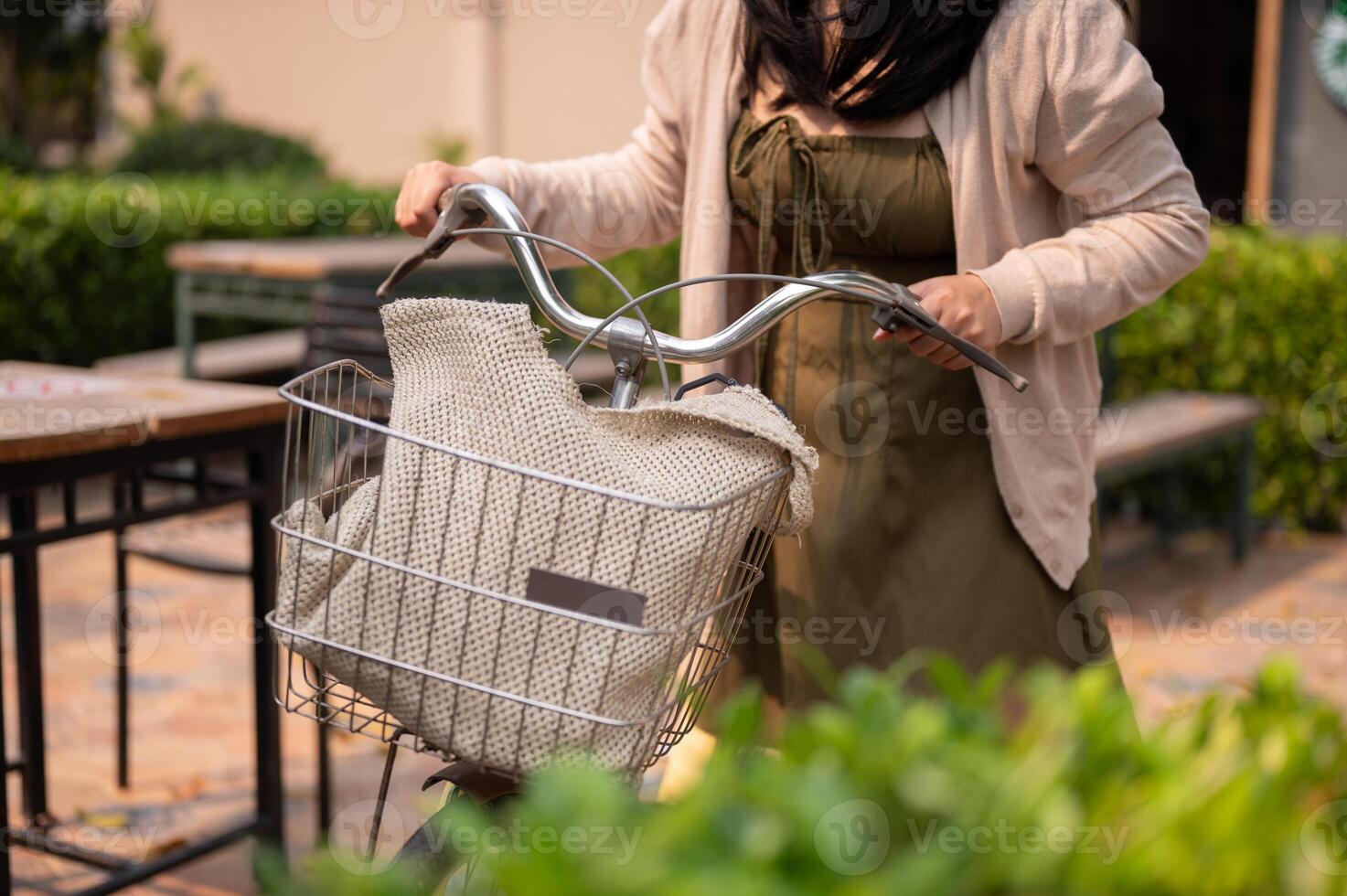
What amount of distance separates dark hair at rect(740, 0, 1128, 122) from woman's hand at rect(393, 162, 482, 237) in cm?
A: 45

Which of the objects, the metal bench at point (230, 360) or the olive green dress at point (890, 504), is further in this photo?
the metal bench at point (230, 360)

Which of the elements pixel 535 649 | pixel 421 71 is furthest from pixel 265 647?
pixel 421 71

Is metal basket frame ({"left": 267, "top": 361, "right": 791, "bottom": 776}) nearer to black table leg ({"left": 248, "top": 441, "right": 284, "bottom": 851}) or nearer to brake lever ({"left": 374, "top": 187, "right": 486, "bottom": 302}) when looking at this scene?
brake lever ({"left": 374, "top": 187, "right": 486, "bottom": 302})

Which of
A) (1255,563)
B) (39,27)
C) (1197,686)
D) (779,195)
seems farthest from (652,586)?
(39,27)

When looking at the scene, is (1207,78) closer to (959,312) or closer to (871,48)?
(871,48)

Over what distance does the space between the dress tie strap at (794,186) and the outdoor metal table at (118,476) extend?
4.07 ft

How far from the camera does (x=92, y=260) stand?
7.12 meters

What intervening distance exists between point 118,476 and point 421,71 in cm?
988

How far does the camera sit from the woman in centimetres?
186

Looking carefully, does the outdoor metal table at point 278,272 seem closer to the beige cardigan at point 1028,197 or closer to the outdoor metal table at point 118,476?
the outdoor metal table at point 118,476

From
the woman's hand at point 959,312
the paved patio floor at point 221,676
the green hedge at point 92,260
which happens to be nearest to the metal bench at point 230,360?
the green hedge at point 92,260

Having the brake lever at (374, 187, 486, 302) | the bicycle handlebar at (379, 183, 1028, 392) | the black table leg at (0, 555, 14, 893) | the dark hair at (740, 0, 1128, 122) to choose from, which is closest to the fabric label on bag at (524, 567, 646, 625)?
the bicycle handlebar at (379, 183, 1028, 392)

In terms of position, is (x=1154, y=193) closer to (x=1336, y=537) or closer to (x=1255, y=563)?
(x=1255, y=563)

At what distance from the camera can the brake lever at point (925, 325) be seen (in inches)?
63.0
